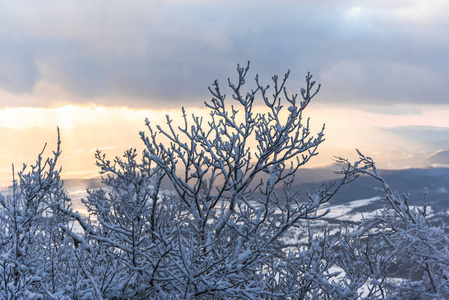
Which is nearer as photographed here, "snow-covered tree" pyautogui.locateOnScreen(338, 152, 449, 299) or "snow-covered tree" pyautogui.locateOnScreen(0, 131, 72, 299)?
"snow-covered tree" pyautogui.locateOnScreen(0, 131, 72, 299)

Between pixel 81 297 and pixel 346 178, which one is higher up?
pixel 346 178

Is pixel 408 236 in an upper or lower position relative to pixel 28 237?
lower

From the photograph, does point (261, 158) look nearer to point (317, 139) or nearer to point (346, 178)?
point (317, 139)

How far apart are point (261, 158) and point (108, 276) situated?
13.1 feet

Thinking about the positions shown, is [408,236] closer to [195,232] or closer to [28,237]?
[195,232]

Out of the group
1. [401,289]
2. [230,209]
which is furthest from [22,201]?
[401,289]

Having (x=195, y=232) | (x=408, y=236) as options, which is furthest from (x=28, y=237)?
(x=408, y=236)

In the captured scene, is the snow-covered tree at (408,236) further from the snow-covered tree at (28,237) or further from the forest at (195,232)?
the snow-covered tree at (28,237)

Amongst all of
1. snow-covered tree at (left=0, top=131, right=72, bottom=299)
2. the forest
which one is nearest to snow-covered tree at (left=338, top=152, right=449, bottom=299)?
the forest

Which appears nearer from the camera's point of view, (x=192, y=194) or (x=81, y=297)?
(x=81, y=297)

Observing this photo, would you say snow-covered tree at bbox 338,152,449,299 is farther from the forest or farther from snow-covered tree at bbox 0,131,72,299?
snow-covered tree at bbox 0,131,72,299

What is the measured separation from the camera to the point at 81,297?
8.32m

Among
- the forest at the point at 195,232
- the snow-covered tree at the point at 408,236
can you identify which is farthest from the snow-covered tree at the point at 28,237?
the snow-covered tree at the point at 408,236

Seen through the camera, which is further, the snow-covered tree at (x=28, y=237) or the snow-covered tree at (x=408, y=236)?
the snow-covered tree at (x=408, y=236)
